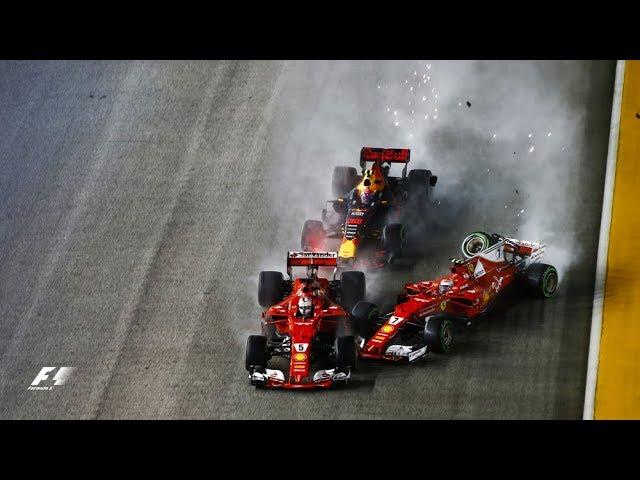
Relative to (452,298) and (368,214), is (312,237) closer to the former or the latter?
(368,214)

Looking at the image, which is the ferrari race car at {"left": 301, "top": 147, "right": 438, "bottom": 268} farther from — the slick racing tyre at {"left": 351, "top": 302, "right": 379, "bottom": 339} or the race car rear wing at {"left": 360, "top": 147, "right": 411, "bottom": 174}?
the slick racing tyre at {"left": 351, "top": 302, "right": 379, "bottom": 339}

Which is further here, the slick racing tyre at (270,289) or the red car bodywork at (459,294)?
the slick racing tyre at (270,289)

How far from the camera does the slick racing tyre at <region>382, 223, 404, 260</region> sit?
33531 millimetres

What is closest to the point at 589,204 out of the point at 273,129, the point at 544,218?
the point at 544,218

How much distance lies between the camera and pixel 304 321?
101 ft

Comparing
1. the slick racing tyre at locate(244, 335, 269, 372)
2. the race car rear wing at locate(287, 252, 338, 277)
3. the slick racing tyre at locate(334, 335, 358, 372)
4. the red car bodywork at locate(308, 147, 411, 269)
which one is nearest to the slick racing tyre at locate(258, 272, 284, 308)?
the race car rear wing at locate(287, 252, 338, 277)

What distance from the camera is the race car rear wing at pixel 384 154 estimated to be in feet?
116

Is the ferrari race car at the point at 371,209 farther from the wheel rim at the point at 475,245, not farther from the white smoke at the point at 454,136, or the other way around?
the wheel rim at the point at 475,245

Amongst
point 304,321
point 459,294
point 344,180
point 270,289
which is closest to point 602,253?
point 459,294

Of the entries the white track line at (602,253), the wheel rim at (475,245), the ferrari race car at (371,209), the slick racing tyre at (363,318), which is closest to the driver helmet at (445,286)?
the slick racing tyre at (363,318)

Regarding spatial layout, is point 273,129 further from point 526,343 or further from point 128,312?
point 526,343

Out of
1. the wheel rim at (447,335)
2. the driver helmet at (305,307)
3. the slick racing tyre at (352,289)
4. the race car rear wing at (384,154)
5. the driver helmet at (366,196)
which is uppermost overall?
the race car rear wing at (384,154)

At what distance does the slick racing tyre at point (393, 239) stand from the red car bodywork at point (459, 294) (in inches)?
49.6
